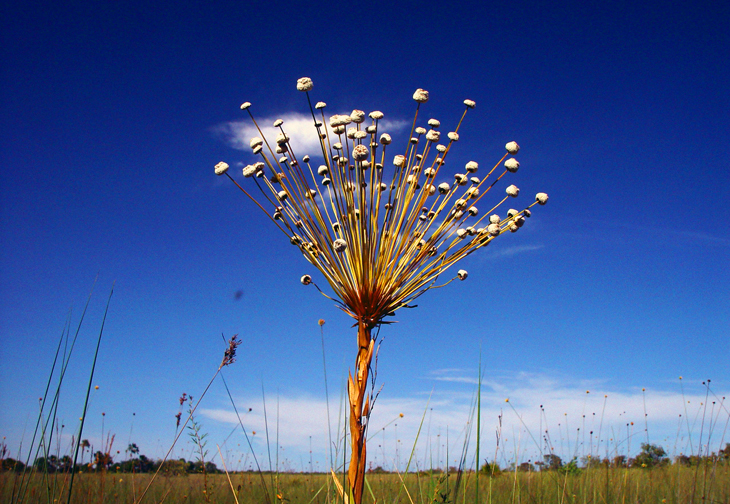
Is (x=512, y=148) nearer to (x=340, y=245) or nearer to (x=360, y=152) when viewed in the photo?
(x=360, y=152)

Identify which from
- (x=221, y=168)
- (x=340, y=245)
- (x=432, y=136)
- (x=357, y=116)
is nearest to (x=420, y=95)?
(x=432, y=136)

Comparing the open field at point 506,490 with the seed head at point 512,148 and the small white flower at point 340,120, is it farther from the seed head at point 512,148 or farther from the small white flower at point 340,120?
the small white flower at point 340,120

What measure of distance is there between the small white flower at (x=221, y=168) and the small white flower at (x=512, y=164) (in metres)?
1.98

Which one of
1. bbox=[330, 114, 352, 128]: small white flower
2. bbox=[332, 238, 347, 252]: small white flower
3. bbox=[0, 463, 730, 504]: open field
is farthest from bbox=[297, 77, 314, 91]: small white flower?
bbox=[0, 463, 730, 504]: open field

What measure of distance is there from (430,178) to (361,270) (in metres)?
0.83

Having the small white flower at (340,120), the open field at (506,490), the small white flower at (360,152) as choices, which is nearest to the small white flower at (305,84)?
the small white flower at (340,120)

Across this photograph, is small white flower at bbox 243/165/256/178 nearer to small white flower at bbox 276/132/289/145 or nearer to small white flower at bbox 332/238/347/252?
small white flower at bbox 276/132/289/145

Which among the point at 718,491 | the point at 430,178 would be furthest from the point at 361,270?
the point at 718,491

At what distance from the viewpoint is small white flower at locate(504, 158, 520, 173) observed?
336cm

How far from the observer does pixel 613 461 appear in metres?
6.91

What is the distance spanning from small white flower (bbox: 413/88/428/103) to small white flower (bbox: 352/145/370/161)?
2.06 feet

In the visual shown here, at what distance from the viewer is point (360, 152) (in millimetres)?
3105

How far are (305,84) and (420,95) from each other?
815 millimetres

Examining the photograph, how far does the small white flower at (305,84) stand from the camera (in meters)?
3.35
